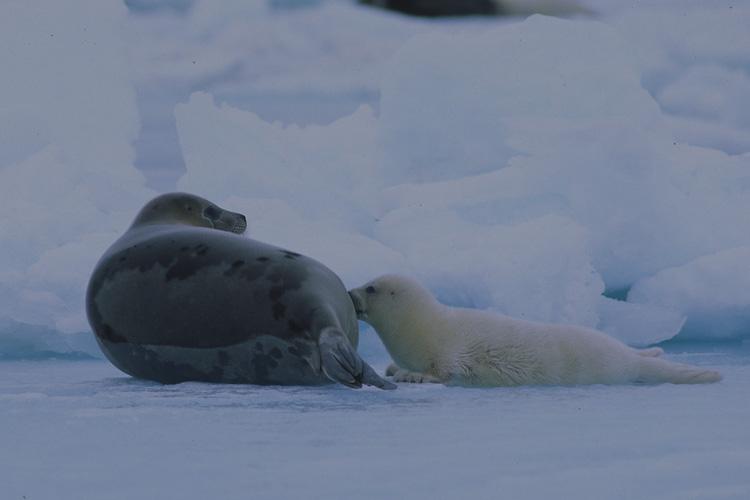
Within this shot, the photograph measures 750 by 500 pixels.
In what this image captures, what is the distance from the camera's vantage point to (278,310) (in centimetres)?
384

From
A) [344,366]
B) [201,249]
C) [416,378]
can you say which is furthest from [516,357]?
[201,249]

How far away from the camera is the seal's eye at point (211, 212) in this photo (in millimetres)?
5062

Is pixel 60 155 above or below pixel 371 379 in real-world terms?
above

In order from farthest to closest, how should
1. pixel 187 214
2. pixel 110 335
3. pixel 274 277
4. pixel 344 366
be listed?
pixel 187 214 < pixel 110 335 < pixel 274 277 < pixel 344 366

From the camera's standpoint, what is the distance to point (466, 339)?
423cm

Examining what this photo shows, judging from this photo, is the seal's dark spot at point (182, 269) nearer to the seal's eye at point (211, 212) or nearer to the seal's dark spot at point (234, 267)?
the seal's dark spot at point (234, 267)

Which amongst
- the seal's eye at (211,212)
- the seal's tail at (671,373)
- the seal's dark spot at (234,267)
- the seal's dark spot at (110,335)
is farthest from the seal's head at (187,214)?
the seal's tail at (671,373)

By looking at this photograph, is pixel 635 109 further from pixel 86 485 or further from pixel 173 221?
pixel 86 485

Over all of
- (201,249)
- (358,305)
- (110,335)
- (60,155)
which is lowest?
(110,335)

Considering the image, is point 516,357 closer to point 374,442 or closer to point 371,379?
point 371,379

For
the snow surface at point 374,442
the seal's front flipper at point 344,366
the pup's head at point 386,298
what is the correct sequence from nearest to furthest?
the snow surface at point 374,442
the seal's front flipper at point 344,366
the pup's head at point 386,298

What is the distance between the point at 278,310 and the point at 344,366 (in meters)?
0.41

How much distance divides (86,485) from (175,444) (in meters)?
0.45

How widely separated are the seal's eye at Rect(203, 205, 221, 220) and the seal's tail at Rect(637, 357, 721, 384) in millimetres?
1944
